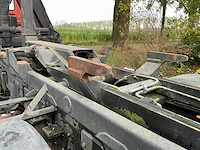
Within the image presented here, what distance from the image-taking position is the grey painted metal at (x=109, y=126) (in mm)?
1098

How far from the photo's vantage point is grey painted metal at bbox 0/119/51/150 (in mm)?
1313

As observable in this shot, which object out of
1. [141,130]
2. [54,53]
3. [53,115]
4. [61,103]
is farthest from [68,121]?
[54,53]

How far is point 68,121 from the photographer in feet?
5.75

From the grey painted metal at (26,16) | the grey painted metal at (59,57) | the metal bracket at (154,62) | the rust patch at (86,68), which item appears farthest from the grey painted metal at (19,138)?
the grey painted metal at (26,16)

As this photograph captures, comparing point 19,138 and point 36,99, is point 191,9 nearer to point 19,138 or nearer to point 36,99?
point 36,99

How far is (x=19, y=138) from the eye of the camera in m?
1.37

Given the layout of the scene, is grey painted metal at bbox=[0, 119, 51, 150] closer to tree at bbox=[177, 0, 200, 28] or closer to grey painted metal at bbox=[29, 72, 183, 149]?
grey painted metal at bbox=[29, 72, 183, 149]

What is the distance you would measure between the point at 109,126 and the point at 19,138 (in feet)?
1.76

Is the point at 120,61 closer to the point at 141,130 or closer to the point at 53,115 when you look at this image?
the point at 53,115

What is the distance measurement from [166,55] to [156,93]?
0.42 meters

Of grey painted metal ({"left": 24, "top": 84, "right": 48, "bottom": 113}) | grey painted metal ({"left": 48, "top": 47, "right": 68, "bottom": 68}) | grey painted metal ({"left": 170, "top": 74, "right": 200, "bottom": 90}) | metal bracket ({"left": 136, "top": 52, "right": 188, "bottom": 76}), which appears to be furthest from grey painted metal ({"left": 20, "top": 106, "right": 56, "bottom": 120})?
grey painted metal ({"left": 170, "top": 74, "right": 200, "bottom": 90})

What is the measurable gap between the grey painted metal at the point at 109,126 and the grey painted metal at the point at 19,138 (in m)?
0.29

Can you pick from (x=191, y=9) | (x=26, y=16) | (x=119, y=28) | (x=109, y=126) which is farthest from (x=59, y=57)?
(x=119, y=28)

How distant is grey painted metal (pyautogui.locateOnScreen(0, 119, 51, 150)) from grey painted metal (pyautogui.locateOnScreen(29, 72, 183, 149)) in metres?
0.29
